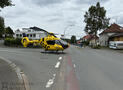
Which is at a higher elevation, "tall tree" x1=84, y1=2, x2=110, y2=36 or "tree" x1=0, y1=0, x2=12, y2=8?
"tall tree" x1=84, y1=2, x2=110, y2=36

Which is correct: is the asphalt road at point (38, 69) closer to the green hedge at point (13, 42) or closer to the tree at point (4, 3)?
the tree at point (4, 3)

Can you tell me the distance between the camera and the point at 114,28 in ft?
157

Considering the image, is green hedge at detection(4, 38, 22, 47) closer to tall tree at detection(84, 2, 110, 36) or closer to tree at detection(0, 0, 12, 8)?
tall tree at detection(84, 2, 110, 36)

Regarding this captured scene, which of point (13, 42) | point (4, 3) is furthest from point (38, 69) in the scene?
point (13, 42)

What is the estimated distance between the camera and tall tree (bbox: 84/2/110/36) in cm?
4031

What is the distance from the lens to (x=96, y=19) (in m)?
41.1

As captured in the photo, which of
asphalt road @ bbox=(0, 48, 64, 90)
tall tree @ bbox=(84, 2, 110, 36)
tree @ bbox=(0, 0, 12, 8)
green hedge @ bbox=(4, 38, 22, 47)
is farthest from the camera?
tall tree @ bbox=(84, 2, 110, 36)

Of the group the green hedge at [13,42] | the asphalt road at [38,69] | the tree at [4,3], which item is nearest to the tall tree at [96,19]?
the green hedge at [13,42]

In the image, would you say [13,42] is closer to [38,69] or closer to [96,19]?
[96,19]

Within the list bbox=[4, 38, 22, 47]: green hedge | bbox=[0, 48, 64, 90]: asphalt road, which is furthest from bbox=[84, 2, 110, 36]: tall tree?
bbox=[0, 48, 64, 90]: asphalt road

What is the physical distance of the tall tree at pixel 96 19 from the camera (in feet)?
132

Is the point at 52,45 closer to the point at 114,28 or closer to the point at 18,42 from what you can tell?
the point at 18,42

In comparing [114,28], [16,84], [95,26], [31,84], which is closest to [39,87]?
[31,84]

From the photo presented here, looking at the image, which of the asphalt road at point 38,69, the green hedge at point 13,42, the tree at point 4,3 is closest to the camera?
the asphalt road at point 38,69
